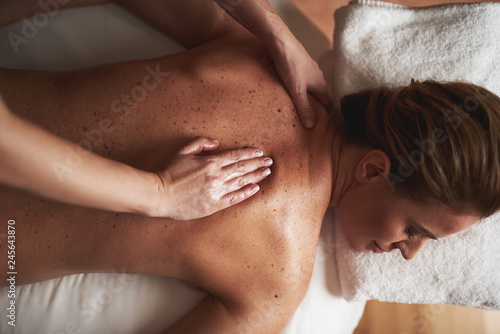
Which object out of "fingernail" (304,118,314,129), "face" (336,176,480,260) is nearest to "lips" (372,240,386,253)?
"face" (336,176,480,260)

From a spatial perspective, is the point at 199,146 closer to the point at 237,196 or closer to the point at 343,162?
the point at 237,196

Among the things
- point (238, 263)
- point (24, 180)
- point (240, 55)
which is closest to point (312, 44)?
point (240, 55)

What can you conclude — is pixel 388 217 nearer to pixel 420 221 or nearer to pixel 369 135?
pixel 420 221

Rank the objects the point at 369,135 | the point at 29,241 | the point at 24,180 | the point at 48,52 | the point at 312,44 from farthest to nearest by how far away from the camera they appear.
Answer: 1. the point at 312,44
2. the point at 48,52
3. the point at 369,135
4. the point at 29,241
5. the point at 24,180

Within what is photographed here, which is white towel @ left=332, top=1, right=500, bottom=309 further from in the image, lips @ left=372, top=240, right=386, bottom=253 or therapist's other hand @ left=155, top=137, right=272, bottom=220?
therapist's other hand @ left=155, top=137, right=272, bottom=220

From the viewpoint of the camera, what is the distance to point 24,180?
675 mm

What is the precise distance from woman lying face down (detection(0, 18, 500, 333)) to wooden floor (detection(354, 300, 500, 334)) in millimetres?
564

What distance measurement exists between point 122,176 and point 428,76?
0.93 meters

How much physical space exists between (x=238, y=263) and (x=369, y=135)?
47 cm

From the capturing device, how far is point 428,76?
4.02 feet

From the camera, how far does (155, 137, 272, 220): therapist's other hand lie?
0.91 metres

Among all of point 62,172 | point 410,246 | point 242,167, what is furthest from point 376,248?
point 62,172

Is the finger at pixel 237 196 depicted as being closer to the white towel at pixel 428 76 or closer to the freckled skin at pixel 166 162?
the freckled skin at pixel 166 162

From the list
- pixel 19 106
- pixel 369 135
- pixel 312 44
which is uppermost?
pixel 19 106
